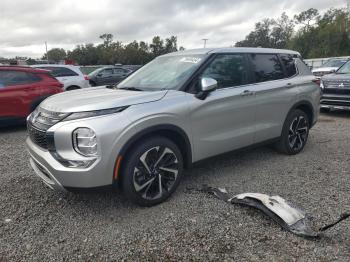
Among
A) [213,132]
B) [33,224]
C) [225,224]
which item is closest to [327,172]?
[213,132]

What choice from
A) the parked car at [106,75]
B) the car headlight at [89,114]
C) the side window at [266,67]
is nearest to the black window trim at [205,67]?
the side window at [266,67]

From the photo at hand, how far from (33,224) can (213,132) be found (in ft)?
7.23

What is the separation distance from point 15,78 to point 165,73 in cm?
475

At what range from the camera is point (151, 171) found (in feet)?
11.4

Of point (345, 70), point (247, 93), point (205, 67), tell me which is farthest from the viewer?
point (345, 70)

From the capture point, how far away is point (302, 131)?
553 centimetres

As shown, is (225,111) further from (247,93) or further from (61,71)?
(61,71)

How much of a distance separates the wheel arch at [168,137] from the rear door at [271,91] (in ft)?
4.24

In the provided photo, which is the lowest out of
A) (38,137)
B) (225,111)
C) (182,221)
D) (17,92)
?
(182,221)

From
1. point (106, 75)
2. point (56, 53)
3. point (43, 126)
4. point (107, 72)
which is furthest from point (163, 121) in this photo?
point (56, 53)

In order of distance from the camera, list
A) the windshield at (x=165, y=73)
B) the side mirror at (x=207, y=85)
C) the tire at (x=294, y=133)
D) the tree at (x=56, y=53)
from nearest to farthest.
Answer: the side mirror at (x=207, y=85) < the windshield at (x=165, y=73) < the tire at (x=294, y=133) < the tree at (x=56, y=53)

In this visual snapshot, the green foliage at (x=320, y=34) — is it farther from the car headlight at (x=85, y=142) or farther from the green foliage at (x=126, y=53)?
the car headlight at (x=85, y=142)

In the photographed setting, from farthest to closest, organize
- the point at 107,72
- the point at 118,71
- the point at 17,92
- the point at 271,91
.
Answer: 1. the point at 118,71
2. the point at 107,72
3. the point at 17,92
4. the point at 271,91

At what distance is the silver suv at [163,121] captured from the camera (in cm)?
310
